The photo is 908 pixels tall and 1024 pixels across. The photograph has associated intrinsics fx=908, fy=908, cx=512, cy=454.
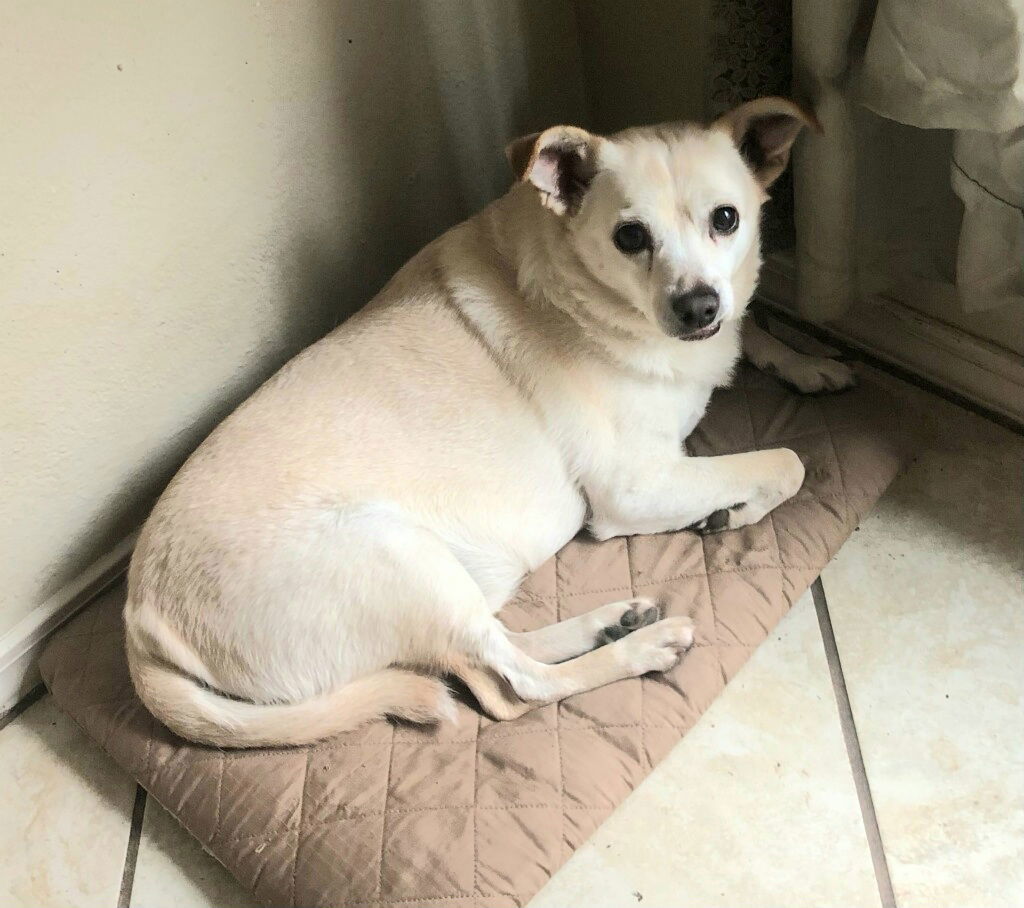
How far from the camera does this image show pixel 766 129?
159 cm

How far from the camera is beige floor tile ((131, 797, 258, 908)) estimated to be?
1.57 m

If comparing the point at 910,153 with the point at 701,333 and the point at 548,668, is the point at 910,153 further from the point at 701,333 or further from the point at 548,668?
the point at 548,668

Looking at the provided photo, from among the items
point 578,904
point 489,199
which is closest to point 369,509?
point 578,904

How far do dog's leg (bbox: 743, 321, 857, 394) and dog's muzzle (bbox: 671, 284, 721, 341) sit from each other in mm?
601

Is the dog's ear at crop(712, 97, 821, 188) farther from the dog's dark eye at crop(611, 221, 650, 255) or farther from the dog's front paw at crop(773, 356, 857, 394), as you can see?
the dog's front paw at crop(773, 356, 857, 394)

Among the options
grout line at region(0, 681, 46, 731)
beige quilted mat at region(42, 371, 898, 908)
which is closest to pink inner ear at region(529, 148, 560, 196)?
beige quilted mat at region(42, 371, 898, 908)

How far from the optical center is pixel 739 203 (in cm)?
153

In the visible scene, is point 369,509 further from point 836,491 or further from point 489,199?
point 489,199

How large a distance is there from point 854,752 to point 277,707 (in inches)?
38.8

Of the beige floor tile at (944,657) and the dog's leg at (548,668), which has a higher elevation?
the dog's leg at (548,668)

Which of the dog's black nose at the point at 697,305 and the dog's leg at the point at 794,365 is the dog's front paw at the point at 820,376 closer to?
the dog's leg at the point at 794,365

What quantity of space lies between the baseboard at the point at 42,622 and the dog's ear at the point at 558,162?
117cm

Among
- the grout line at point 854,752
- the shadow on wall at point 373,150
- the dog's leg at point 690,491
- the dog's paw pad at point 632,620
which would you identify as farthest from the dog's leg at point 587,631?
the shadow on wall at point 373,150

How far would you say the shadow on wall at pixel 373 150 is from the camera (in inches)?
74.2
